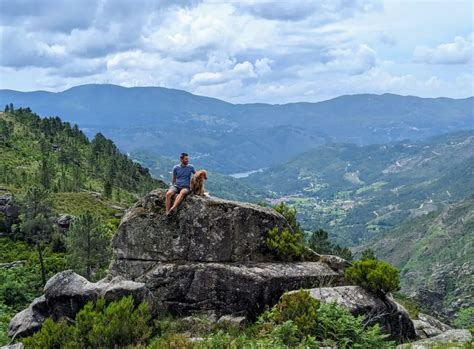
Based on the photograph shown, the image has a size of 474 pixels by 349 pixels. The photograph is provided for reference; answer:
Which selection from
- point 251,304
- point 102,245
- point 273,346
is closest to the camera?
point 273,346

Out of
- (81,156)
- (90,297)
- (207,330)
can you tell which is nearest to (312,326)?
(207,330)

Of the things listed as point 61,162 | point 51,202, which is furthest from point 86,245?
point 61,162

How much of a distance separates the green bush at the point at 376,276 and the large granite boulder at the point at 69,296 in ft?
27.8

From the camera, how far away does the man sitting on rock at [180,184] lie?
21672 millimetres

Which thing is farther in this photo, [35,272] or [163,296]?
[35,272]

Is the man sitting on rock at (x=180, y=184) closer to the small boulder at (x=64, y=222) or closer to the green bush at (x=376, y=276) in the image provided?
the green bush at (x=376, y=276)

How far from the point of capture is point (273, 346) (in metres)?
13.1

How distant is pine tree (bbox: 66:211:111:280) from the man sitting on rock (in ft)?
115

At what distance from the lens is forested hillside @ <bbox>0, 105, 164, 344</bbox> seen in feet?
178

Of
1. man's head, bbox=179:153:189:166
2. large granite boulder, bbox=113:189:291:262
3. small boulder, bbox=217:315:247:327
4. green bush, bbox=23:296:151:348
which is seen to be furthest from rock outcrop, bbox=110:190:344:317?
green bush, bbox=23:296:151:348

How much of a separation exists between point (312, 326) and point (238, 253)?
23.7 feet

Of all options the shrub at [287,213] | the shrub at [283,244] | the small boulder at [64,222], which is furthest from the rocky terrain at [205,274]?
the small boulder at [64,222]

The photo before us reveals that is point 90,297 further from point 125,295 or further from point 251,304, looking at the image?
point 251,304

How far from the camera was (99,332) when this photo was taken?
14422 mm
